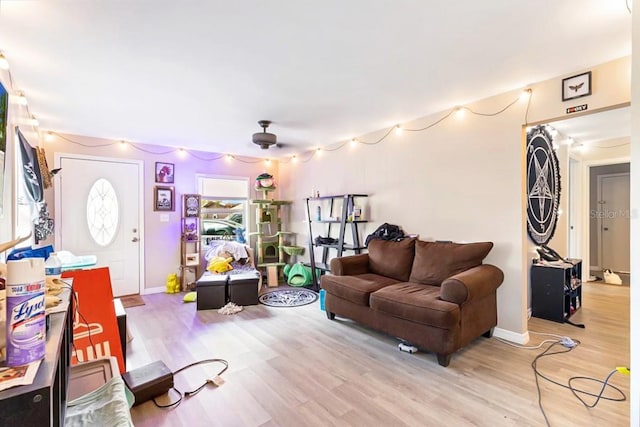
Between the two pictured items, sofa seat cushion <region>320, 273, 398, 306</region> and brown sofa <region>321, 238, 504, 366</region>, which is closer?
brown sofa <region>321, 238, 504, 366</region>

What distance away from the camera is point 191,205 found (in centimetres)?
511

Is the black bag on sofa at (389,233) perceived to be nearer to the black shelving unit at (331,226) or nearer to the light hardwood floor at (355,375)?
the black shelving unit at (331,226)

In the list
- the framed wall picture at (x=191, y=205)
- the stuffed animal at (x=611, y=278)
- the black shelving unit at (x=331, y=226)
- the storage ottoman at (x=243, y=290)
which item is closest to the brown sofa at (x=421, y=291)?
the black shelving unit at (x=331, y=226)

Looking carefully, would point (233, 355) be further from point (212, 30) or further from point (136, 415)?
point (212, 30)

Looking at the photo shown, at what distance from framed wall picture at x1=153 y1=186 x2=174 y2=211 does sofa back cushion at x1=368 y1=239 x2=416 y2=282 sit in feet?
11.2

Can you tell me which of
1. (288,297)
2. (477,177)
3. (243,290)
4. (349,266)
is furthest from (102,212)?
(477,177)

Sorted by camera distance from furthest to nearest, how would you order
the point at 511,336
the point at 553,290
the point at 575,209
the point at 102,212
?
the point at 575,209, the point at 102,212, the point at 553,290, the point at 511,336

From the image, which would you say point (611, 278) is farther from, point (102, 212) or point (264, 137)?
point (102, 212)

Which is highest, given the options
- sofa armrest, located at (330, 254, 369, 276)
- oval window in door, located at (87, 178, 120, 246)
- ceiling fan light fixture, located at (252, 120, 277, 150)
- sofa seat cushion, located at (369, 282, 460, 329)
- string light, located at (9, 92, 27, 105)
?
string light, located at (9, 92, 27, 105)

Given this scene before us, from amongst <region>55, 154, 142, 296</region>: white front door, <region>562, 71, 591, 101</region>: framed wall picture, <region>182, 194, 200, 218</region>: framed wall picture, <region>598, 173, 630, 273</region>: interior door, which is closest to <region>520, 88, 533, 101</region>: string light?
<region>562, 71, 591, 101</region>: framed wall picture

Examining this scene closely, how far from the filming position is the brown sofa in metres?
2.41

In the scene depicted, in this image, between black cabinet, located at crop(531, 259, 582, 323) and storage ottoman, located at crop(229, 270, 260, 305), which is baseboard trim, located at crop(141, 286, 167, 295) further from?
black cabinet, located at crop(531, 259, 582, 323)

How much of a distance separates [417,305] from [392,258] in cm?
100

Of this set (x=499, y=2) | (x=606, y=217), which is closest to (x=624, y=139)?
(x=606, y=217)
